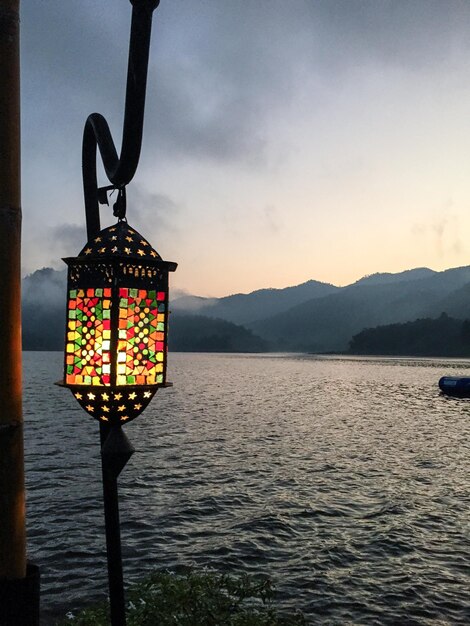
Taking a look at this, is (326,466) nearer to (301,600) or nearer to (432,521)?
(432,521)

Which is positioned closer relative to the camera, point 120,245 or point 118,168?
point 120,245

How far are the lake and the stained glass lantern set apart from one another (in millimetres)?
11937

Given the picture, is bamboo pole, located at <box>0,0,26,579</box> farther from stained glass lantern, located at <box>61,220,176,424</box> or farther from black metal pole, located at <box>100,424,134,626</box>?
black metal pole, located at <box>100,424,134,626</box>

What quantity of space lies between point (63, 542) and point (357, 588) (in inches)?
397

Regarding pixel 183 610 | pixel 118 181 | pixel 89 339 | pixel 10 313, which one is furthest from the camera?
pixel 183 610

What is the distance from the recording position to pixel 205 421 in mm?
54188

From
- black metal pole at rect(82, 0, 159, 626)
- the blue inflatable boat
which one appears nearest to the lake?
black metal pole at rect(82, 0, 159, 626)

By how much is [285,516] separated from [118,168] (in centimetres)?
2006

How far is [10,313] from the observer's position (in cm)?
355

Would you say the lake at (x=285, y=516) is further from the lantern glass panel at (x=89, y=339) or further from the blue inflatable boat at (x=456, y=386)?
the blue inflatable boat at (x=456, y=386)

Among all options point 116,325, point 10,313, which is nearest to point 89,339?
point 116,325

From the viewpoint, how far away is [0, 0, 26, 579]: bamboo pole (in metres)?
3.50

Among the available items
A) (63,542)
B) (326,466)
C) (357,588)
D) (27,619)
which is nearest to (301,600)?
(357,588)

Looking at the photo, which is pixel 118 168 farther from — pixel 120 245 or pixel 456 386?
pixel 456 386
